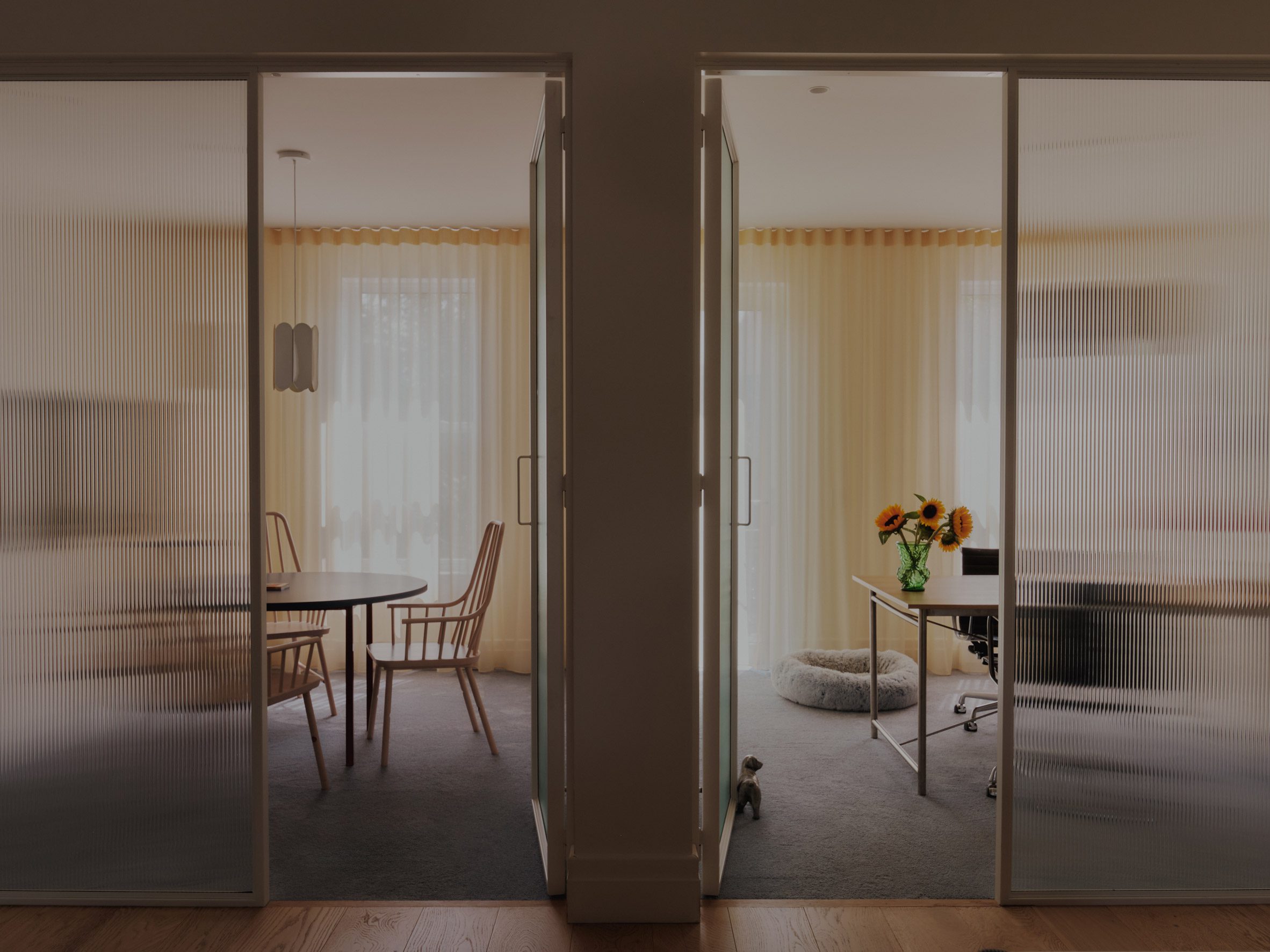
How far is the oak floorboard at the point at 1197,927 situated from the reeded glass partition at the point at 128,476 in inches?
90.8

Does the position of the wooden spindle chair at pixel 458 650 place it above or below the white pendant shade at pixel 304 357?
below

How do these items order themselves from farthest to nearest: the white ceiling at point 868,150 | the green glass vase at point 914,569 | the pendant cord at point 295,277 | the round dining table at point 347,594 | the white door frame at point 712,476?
the pendant cord at point 295,277, the green glass vase at point 914,569, the round dining table at point 347,594, the white ceiling at point 868,150, the white door frame at point 712,476

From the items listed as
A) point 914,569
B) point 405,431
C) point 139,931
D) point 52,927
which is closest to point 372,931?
point 139,931

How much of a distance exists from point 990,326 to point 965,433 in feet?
2.08

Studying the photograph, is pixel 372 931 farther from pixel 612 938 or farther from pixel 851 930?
pixel 851 930

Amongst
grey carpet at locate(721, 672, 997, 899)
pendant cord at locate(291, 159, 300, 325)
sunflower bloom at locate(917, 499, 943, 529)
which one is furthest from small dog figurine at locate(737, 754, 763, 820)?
pendant cord at locate(291, 159, 300, 325)

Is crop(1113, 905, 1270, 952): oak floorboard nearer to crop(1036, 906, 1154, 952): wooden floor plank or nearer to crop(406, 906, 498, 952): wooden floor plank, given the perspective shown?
crop(1036, 906, 1154, 952): wooden floor plank

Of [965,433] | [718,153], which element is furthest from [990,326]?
[718,153]

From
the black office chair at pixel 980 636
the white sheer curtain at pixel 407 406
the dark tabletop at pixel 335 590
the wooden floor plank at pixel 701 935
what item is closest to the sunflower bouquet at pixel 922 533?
the black office chair at pixel 980 636

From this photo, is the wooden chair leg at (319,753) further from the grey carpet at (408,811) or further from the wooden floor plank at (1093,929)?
the wooden floor plank at (1093,929)

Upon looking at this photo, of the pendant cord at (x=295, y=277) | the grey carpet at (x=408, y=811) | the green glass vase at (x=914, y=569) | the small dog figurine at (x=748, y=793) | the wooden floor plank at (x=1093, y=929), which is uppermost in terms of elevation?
the pendant cord at (x=295, y=277)

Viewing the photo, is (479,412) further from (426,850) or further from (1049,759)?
(1049,759)

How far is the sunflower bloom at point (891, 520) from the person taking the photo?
365 cm

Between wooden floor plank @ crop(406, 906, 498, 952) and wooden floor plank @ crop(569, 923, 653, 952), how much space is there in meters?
0.22
